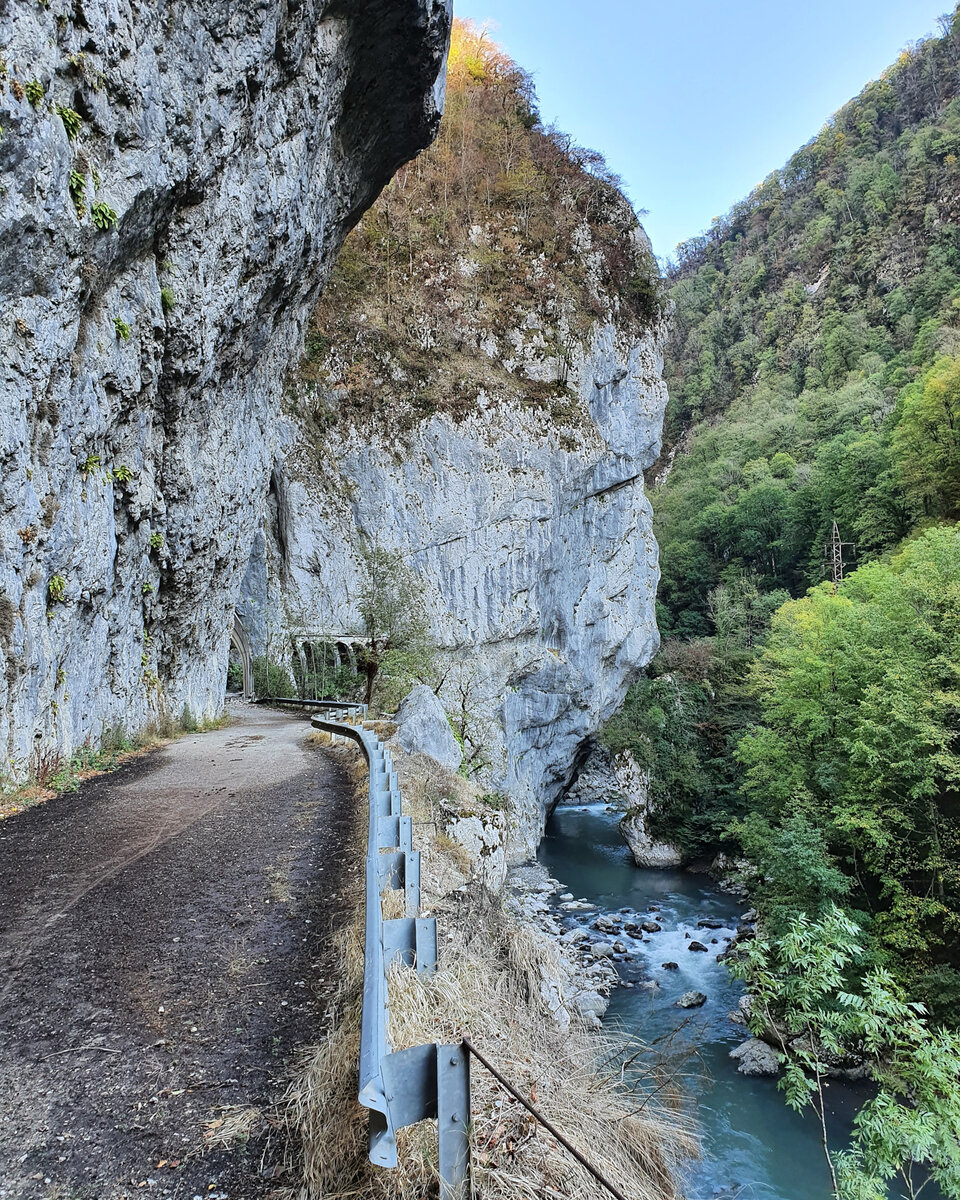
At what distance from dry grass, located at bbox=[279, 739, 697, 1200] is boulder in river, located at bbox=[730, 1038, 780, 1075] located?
1256 centimetres

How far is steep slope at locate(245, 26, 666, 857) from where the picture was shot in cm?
2625

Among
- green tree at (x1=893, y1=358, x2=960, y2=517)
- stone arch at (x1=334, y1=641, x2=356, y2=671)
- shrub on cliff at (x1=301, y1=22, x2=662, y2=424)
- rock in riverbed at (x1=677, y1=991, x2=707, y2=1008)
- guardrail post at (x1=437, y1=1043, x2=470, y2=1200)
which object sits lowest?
rock in riverbed at (x1=677, y1=991, x2=707, y2=1008)

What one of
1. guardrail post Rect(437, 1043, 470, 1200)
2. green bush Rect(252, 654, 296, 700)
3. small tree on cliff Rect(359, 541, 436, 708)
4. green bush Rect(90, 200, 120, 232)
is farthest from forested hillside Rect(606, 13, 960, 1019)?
green bush Rect(90, 200, 120, 232)

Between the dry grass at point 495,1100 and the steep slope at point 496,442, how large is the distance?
17.6m

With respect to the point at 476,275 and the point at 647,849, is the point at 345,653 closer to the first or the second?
the point at 647,849

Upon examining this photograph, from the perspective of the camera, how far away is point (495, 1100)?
2.50 meters

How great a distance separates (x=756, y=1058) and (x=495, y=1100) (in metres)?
14.8

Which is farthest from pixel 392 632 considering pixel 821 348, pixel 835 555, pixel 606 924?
pixel 821 348

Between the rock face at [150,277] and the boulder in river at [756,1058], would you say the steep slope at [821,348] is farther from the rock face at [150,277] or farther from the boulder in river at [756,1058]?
the rock face at [150,277]

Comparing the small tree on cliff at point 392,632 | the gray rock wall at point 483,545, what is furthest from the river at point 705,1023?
the small tree on cliff at point 392,632

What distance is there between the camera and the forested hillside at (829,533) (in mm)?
15680

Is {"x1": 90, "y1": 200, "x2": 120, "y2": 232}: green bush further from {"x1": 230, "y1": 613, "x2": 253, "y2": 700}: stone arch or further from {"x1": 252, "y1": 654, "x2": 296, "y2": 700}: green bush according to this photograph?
{"x1": 230, "y1": 613, "x2": 253, "y2": 700}: stone arch

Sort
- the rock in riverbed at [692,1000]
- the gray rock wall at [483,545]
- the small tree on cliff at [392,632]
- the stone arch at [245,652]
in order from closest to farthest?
the rock in riverbed at [692,1000] → the small tree on cliff at [392,632] → the gray rock wall at [483,545] → the stone arch at [245,652]

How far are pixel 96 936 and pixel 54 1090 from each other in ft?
4.73
